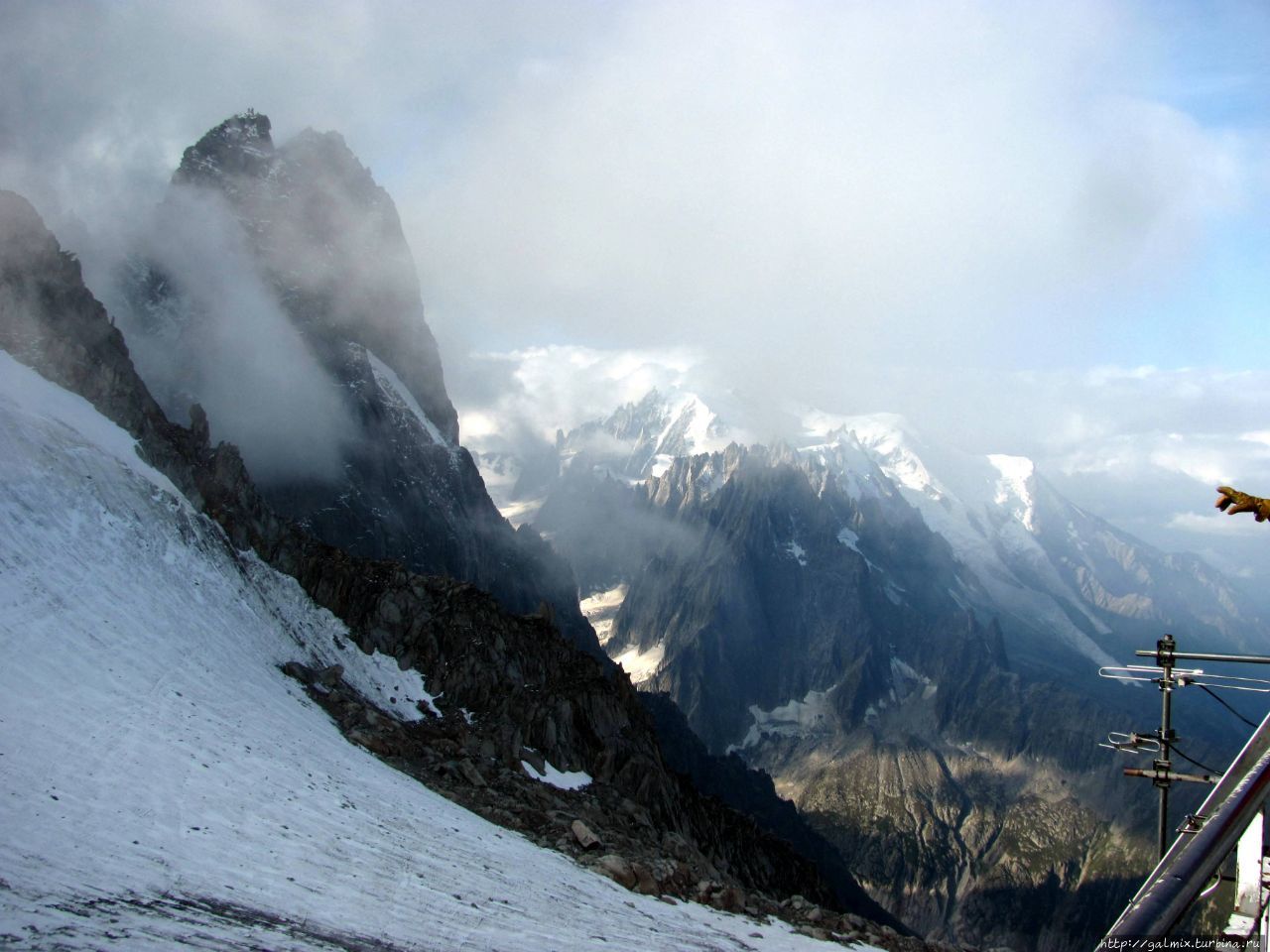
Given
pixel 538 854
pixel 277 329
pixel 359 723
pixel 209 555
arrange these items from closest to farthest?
pixel 538 854
pixel 359 723
pixel 209 555
pixel 277 329

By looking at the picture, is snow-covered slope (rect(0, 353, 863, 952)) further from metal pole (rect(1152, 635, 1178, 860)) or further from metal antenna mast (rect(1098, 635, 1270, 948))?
metal antenna mast (rect(1098, 635, 1270, 948))

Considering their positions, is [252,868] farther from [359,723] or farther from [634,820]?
[634,820]

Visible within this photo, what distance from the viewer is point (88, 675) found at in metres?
32.1

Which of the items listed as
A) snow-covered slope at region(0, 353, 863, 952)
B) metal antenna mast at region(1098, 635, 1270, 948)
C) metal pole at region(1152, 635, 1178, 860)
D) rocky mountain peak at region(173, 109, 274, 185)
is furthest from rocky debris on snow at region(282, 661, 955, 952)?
rocky mountain peak at region(173, 109, 274, 185)

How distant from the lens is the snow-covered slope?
62.2 feet

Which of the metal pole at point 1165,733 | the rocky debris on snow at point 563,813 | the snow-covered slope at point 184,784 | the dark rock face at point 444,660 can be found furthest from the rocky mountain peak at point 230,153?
A: the metal pole at point 1165,733

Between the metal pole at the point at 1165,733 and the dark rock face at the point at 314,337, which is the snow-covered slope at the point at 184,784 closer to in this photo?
the metal pole at the point at 1165,733

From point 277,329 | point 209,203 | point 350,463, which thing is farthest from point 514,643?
point 209,203

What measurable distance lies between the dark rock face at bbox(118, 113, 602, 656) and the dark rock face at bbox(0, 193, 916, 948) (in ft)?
228

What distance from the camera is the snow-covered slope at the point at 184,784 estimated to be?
18969mm

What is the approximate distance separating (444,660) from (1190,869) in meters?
61.4

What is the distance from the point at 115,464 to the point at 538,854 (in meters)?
34.4

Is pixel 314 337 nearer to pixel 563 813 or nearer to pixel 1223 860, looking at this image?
pixel 563 813

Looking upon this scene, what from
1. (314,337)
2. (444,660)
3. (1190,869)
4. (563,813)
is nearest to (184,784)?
(563,813)
